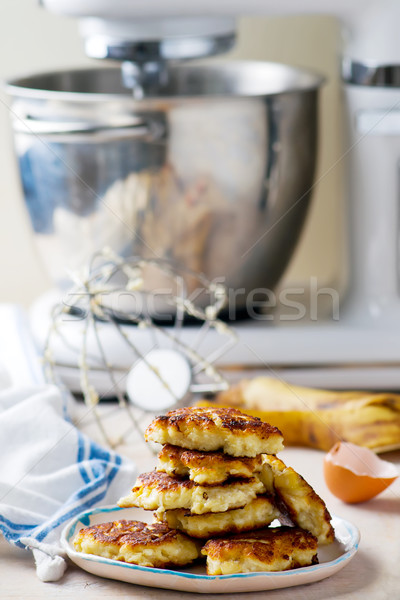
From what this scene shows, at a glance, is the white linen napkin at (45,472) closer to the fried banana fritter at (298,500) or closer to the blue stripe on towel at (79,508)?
the blue stripe on towel at (79,508)

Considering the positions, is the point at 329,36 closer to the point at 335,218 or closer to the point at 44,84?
the point at 335,218

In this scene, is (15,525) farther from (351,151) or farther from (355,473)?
(351,151)

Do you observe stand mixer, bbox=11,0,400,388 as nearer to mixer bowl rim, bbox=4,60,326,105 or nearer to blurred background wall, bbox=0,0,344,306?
mixer bowl rim, bbox=4,60,326,105

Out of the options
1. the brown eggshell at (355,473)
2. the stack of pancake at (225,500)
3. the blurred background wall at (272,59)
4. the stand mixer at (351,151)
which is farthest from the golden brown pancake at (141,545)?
the blurred background wall at (272,59)

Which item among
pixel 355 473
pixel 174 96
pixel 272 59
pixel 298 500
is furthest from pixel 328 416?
pixel 272 59

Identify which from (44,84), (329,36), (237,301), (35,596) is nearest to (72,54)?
(44,84)
